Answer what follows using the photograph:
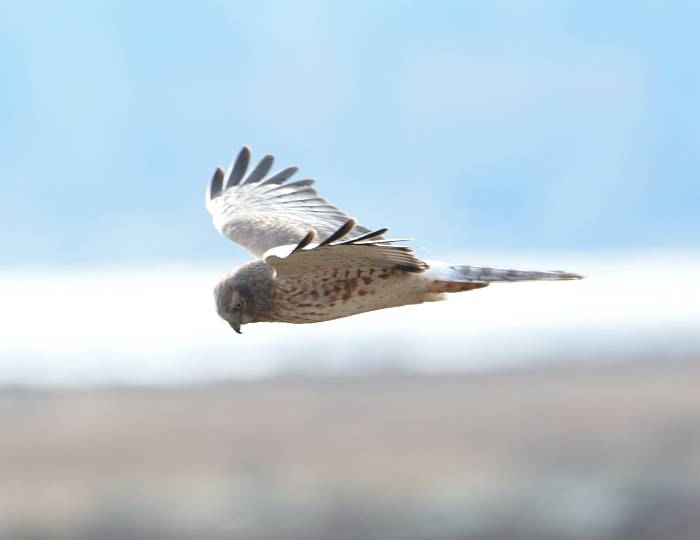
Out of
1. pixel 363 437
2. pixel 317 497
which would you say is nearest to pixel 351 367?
pixel 363 437

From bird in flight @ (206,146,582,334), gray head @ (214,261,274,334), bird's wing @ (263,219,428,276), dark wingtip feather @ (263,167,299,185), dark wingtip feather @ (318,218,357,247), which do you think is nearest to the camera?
dark wingtip feather @ (318,218,357,247)

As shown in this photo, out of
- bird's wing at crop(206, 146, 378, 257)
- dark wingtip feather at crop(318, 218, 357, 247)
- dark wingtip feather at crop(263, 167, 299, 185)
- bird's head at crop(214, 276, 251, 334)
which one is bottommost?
bird's head at crop(214, 276, 251, 334)

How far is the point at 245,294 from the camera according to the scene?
8188 millimetres

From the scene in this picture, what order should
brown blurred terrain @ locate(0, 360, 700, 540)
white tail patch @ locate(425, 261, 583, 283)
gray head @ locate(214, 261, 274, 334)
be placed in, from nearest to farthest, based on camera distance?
white tail patch @ locate(425, 261, 583, 283), gray head @ locate(214, 261, 274, 334), brown blurred terrain @ locate(0, 360, 700, 540)

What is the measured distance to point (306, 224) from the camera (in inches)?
353

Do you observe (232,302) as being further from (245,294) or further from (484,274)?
(484,274)

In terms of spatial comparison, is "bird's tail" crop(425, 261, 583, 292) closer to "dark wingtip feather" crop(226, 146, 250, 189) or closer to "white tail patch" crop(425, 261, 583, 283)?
"white tail patch" crop(425, 261, 583, 283)

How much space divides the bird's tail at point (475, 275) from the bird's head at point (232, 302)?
77 cm

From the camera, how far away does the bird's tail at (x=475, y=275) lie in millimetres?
7941

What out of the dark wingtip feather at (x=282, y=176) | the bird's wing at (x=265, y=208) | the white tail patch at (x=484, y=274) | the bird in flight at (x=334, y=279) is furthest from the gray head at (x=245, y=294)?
the dark wingtip feather at (x=282, y=176)

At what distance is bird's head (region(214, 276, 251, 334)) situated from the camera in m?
8.20

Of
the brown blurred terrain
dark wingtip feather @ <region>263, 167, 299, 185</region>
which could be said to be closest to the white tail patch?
dark wingtip feather @ <region>263, 167, 299, 185</region>

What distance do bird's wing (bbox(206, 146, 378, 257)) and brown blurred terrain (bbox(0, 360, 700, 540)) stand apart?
303 inches

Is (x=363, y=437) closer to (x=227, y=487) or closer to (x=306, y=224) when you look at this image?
(x=227, y=487)
